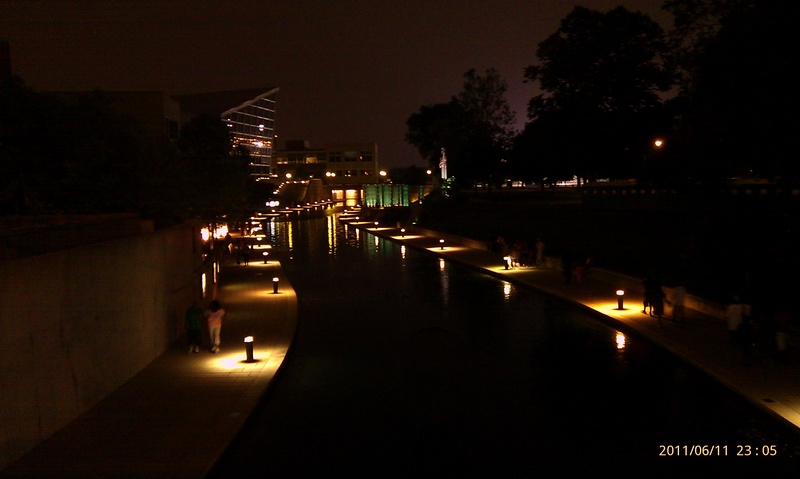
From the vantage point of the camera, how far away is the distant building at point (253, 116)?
112 metres

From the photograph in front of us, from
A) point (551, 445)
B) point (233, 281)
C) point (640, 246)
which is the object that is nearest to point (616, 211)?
point (640, 246)

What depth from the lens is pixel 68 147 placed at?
58.7 ft

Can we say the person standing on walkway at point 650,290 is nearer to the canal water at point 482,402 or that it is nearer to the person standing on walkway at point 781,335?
the canal water at point 482,402

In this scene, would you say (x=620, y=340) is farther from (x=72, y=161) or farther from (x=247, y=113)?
(x=247, y=113)

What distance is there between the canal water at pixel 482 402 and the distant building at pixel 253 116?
90.8 m

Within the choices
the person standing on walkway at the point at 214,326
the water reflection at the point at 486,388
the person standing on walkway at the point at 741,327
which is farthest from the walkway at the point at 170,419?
the person standing on walkway at the point at 741,327

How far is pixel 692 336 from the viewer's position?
16.0 m

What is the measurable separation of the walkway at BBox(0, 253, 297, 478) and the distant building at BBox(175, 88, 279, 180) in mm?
92717

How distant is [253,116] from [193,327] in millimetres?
117561

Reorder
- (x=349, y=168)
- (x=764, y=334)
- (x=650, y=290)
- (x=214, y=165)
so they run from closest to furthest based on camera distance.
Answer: (x=764, y=334) < (x=650, y=290) < (x=214, y=165) < (x=349, y=168)

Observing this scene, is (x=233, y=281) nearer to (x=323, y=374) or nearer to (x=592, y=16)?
(x=323, y=374)

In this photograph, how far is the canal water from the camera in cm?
974

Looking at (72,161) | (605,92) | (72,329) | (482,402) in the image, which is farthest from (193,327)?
(605,92)

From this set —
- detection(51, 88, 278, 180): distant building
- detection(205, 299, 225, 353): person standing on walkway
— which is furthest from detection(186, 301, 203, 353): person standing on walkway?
detection(51, 88, 278, 180): distant building
